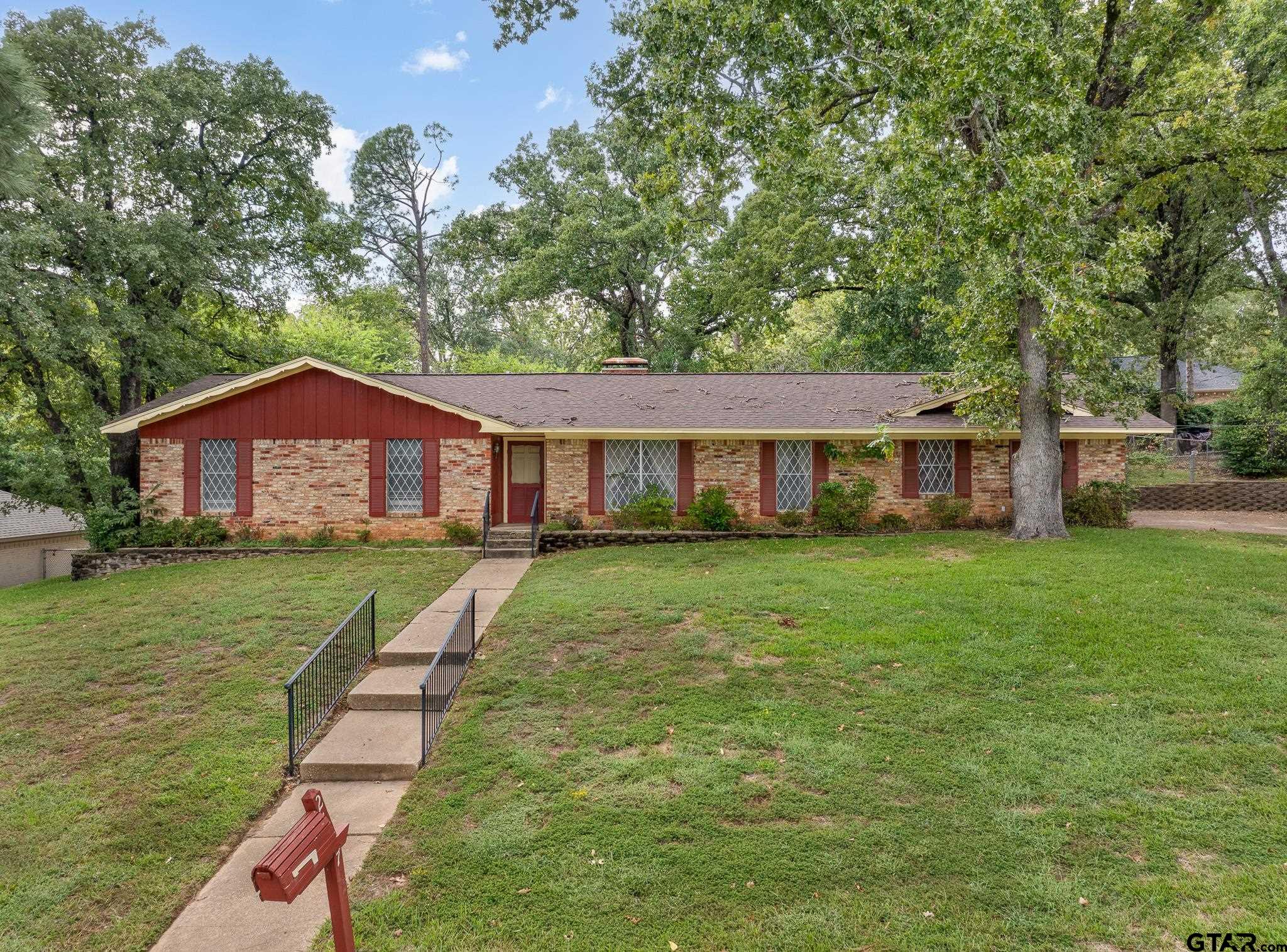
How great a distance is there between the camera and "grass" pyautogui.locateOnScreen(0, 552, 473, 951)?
13.2ft

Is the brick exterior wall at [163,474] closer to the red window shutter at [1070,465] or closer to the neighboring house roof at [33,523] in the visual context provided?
the neighboring house roof at [33,523]

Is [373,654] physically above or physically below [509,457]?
below

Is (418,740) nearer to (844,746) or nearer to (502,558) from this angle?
(844,746)

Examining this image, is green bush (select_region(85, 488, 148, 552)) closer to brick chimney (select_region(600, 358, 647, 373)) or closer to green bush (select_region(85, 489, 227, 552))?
green bush (select_region(85, 489, 227, 552))

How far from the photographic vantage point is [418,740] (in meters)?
5.71

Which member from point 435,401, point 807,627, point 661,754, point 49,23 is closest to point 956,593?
point 807,627

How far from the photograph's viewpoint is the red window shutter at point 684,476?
14625 mm

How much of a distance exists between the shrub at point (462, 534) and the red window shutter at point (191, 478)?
5.45m

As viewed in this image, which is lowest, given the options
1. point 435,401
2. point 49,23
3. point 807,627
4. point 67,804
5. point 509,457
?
point 67,804

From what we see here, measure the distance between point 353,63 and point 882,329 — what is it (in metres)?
17.6

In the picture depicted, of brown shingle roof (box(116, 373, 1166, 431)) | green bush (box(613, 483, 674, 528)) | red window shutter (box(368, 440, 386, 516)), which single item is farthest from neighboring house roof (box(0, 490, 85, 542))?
green bush (box(613, 483, 674, 528))

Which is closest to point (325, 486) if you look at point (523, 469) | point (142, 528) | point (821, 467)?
point (142, 528)

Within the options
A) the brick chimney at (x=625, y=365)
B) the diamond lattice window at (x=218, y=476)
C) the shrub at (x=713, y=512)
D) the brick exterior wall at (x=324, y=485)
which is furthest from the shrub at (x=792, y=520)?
the diamond lattice window at (x=218, y=476)

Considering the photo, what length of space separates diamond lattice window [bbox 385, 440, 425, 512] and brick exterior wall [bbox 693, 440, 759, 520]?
6.03 m
